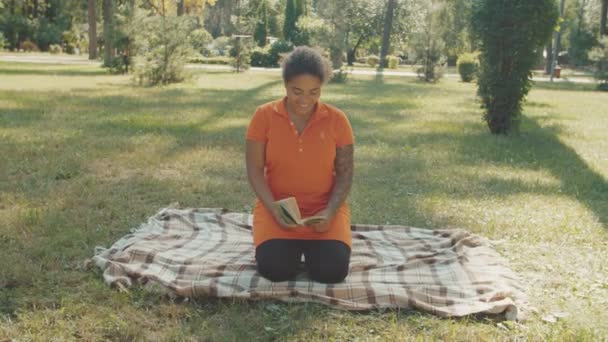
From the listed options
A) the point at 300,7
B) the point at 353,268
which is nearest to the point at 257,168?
the point at 353,268

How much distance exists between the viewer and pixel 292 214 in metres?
3.78

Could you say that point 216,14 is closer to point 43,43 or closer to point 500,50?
point 43,43

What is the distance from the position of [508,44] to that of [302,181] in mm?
6788

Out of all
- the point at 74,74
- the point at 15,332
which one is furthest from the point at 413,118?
the point at 74,74

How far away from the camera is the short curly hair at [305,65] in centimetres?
368

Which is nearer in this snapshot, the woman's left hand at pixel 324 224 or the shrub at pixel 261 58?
the woman's left hand at pixel 324 224

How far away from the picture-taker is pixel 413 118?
1236 centimetres

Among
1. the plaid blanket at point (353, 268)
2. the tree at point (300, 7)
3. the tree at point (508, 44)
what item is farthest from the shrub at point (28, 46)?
the plaid blanket at point (353, 268)

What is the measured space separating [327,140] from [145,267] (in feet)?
4.71

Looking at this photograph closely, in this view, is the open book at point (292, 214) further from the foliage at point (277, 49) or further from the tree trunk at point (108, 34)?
the foliage at point (277, 49)

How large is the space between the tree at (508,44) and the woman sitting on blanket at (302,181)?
6.49m

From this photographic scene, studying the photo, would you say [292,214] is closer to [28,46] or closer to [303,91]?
[303,91]

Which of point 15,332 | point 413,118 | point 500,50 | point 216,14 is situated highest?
point 216,14

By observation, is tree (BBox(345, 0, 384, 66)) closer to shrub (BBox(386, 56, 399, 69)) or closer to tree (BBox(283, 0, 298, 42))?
shrub (BBox(386, 56, 399, 69))
